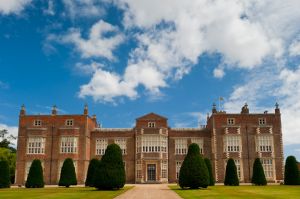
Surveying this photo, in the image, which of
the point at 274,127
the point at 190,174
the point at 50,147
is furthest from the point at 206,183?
the point at 50,147

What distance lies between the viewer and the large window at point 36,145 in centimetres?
5384

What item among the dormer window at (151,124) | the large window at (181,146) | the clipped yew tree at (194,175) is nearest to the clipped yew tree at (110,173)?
the clipped yew tree at (194,175)

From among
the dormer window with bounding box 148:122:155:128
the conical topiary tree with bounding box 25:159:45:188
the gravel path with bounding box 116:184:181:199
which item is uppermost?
the dormer window with bounding box 148:122:155:128

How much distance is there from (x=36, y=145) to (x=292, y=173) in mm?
34954

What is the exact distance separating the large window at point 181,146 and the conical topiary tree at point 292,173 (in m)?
15.2

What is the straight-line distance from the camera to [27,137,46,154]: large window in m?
53.8

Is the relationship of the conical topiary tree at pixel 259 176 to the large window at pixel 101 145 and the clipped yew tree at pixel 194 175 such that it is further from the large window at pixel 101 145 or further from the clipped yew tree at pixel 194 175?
the large window at pixel 101 145

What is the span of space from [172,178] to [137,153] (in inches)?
248

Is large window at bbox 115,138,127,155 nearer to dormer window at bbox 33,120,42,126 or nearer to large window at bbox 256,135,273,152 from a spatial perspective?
dormer window at bbox 33,120,42,126

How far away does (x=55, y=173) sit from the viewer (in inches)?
2093

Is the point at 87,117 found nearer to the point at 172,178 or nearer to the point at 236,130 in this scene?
the point at 172,178

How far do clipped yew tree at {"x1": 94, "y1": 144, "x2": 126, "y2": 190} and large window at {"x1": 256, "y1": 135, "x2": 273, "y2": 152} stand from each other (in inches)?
1029

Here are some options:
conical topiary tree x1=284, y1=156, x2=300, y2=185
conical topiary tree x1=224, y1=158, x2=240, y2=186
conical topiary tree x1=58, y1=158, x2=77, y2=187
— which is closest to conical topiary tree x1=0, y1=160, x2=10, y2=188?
conical topiary tree x1=58, y1=158, x2=77, y2=187

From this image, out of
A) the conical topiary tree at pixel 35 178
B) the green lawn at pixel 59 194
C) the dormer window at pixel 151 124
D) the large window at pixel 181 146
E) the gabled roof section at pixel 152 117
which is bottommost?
the green lawn at pixel 59 194
